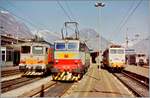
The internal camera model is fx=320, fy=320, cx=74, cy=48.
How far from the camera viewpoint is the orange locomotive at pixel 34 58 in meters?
29.6

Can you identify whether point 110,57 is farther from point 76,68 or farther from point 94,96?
point 94,96

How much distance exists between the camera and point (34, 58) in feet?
98.3

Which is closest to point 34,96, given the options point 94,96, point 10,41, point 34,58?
point 94,96

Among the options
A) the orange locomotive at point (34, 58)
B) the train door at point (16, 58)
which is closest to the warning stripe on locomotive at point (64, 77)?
the orange locomotive at point (34, 58)

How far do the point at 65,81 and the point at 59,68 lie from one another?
1.45 metres

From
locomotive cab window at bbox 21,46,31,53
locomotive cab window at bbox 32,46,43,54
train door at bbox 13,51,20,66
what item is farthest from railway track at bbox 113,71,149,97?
train door at bbox 13,51,20,66

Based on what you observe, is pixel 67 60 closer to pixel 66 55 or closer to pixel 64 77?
pixel 66 55

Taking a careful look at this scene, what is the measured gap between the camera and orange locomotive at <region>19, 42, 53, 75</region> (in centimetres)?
2964

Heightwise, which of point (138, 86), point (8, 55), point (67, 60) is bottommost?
point (138, 86)

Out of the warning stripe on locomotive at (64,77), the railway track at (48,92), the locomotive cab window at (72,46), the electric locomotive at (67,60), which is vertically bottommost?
the railway track at (48,92)

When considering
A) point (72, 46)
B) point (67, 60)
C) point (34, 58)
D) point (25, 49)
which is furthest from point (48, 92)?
point (25, 49)

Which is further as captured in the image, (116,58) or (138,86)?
(116,58)

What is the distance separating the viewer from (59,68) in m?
25.2

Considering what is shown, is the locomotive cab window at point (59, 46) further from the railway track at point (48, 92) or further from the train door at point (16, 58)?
the train door at point (16, 58)
